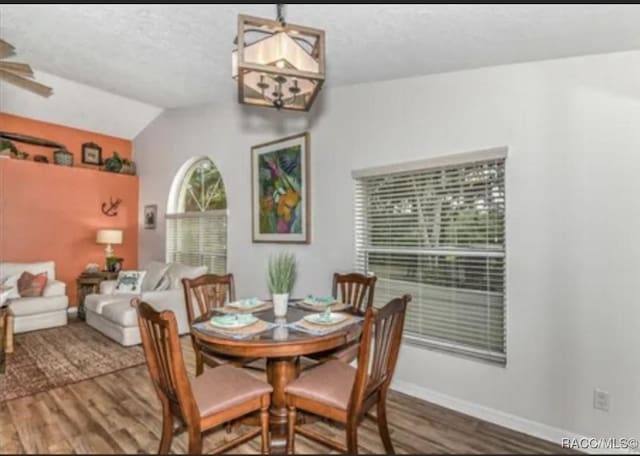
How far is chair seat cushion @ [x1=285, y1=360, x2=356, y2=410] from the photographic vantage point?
74.0 inches

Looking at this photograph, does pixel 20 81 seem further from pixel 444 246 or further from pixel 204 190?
pixel 444 246

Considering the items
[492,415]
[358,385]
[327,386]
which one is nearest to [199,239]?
[327,386]

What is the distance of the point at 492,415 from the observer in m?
2.51

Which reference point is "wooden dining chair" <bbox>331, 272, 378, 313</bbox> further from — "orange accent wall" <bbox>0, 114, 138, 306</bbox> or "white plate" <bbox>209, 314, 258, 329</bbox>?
"orange accent wall" <bbox>0, 114, 138, 306</bbox>

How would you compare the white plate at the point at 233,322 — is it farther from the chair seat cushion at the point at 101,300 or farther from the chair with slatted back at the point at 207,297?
the chair seat cushion at the point at 101,300

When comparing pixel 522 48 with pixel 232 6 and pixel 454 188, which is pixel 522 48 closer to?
pixel 454 188

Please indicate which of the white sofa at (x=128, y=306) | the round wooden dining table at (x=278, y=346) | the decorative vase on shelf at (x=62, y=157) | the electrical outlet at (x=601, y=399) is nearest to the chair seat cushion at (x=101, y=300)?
the white sofa at (x=128, y=306)

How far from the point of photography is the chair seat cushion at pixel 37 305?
4.43 metres

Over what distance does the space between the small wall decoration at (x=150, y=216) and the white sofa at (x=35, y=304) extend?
1.56 metres

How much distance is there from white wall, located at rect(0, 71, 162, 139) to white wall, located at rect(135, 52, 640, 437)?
4275mm

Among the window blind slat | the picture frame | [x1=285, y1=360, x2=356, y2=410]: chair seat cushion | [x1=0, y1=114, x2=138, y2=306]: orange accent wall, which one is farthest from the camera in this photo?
the picture frame

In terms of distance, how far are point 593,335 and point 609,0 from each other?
5.84 feet

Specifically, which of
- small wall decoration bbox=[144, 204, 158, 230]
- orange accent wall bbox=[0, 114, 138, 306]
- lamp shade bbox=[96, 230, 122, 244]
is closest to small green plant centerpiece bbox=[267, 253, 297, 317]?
lamp shade bbox=[96, 230, 122, 244]

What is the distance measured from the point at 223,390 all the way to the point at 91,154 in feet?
18.8
